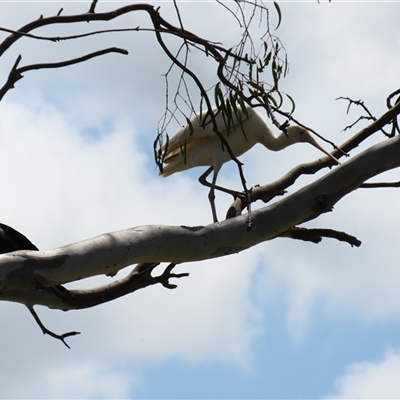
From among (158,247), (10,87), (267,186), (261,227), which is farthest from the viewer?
(267,186)

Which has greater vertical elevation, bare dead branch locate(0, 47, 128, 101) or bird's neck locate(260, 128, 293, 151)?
bird's neck locate(260, 128, 293, 151)

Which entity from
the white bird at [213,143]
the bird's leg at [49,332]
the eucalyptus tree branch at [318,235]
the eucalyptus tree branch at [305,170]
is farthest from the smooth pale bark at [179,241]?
the white bird at [213,143]

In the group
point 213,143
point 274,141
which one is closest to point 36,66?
point 213,143

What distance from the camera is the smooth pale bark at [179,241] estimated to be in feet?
10.6

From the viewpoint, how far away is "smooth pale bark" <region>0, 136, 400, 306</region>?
3.24 meters

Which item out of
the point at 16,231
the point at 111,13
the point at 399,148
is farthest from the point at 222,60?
the point at 16,231

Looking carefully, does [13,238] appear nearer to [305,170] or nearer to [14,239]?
[14,239]

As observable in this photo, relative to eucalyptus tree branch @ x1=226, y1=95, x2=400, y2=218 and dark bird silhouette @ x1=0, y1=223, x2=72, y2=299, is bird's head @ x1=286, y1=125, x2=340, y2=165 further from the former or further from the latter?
dark bird silhouette @ x1=0, y1=223, x2=72, y2=299

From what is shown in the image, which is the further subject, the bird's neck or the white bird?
the bird's neck

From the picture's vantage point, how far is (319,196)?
12.7 ft

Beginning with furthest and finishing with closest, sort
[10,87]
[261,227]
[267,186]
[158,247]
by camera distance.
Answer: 1. [267,186]
2. [10,87]
3. [261,227]
4. [158,247]

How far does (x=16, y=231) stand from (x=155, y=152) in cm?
77

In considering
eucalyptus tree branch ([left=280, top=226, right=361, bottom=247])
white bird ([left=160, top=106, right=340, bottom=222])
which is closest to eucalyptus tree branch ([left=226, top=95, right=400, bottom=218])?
eucalyptus tree branch ([left=280, top=226, right=361, bottom=247])

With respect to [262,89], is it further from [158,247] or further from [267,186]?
[267,186]
